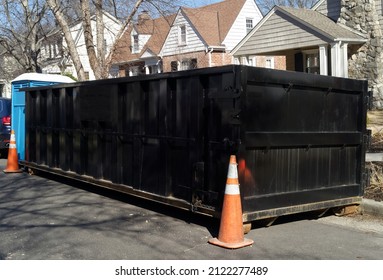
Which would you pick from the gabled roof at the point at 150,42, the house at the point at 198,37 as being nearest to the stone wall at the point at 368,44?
the house at the point at 198,37

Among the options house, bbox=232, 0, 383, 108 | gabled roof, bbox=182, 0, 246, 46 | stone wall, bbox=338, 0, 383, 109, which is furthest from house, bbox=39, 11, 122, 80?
stone wall, bbox=338, 0, 383, 109

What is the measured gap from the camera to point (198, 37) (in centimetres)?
2998

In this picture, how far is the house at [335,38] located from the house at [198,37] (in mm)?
9158

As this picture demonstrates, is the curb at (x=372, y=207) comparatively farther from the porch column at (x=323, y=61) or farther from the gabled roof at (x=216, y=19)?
the gabled roof at (x=216, y=19)

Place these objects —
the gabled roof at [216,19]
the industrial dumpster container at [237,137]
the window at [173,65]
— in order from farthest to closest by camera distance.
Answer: the window at [173,65] → the gabled roof at [216,19] → the industrial dumpster container at [237,137]

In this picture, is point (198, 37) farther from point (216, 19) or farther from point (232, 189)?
point (232, 189)

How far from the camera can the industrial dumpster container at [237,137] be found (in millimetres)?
5652

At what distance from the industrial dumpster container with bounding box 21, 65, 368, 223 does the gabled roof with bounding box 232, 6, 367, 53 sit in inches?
464

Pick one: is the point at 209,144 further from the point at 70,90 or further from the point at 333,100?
the point at 70,90

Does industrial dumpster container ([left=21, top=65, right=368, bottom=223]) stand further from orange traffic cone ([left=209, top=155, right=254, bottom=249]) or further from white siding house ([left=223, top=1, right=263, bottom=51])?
white siding house ([left=223, top=1, right=263, bottom=51])

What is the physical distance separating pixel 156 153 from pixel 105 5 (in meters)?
15.6

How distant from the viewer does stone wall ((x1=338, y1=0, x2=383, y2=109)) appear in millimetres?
18719

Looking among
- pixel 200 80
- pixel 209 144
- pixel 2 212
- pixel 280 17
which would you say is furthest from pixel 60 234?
pixel 280 17

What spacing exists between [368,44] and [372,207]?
13.7m
